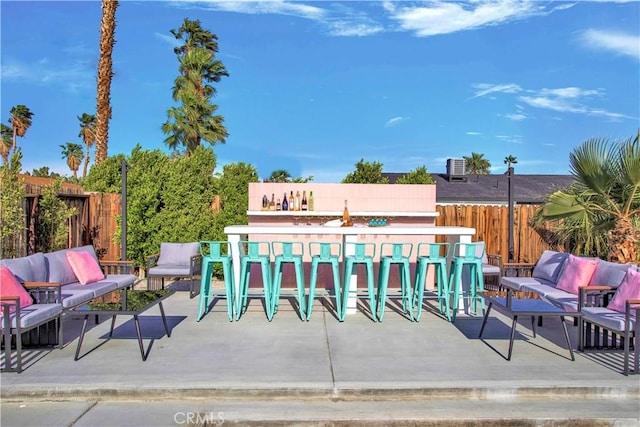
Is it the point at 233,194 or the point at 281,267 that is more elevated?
the point at 233,194

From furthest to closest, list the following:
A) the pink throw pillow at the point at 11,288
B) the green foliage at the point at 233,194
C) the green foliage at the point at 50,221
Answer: the green foliage at the point at 233,194, the green foliage at the point at 50,221, the pink throw pillow at the point at 11,288

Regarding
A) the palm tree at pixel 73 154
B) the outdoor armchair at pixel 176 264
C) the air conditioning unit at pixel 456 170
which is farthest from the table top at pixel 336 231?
the palm tree at pixel 73 154

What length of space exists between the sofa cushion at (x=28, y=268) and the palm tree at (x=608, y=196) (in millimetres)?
6948

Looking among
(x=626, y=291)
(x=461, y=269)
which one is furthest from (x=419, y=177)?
(x=626, y=291)

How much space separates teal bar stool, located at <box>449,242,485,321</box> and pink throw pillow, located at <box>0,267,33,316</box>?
4.72 metres

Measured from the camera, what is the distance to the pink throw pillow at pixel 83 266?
20.7ft

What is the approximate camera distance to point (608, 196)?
667 cm

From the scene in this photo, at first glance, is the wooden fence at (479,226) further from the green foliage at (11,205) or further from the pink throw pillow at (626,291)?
the pink throw pillow at (626,291)

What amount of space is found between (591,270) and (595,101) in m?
7.83

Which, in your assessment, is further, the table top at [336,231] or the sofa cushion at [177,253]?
the sofa cushion at [177,253]

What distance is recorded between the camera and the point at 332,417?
11.1ft

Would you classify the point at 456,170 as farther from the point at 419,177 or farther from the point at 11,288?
the point at 11,288
